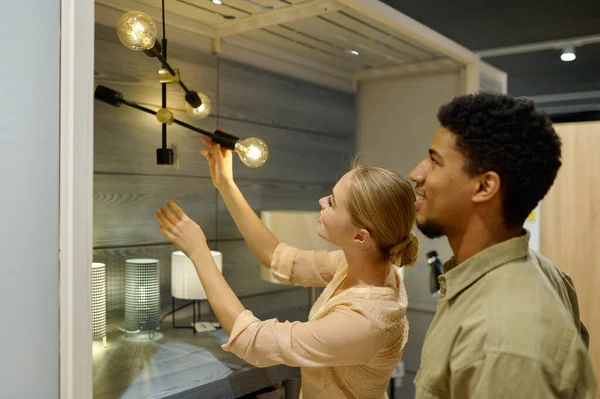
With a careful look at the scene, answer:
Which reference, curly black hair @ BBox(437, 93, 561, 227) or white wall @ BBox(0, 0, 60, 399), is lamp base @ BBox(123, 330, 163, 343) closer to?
white wall @ BBox(0, 0, 60, 399)

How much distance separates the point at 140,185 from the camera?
79.1 inches

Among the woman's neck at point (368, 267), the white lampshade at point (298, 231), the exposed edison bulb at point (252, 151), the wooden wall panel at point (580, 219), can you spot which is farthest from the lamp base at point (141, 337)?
the wooden wall panel at point (580, 219)

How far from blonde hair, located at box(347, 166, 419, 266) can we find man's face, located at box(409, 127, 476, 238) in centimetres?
35

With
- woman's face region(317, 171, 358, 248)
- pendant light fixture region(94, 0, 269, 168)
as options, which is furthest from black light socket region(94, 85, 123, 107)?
woman's face region(317, 171, 358, 248)

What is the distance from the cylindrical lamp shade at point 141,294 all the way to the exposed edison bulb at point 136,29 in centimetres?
74

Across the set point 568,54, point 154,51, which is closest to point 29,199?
point 154,51

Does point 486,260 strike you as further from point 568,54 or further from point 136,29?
point 568,54

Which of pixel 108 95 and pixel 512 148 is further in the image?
pixel 108 95

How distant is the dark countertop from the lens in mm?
1432

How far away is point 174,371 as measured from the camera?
5.12ft

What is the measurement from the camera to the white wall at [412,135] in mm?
2873

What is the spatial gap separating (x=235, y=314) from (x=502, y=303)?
0.74 meters

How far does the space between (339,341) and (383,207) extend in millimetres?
354

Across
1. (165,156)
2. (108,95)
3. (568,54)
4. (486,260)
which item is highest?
(568,54)
